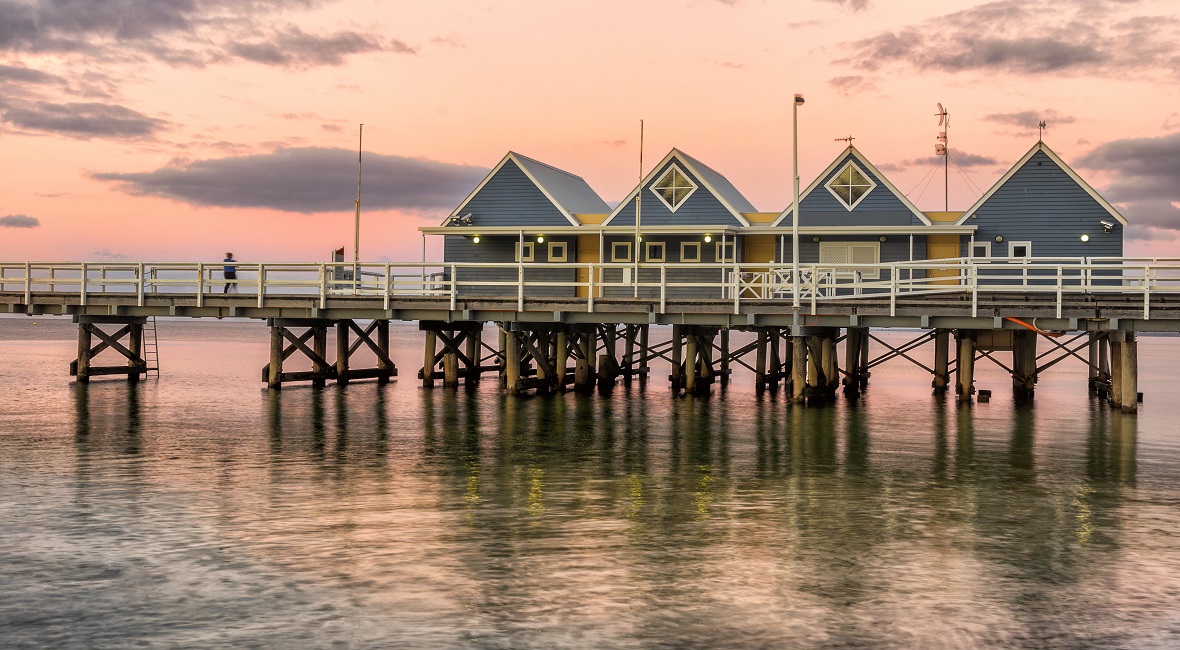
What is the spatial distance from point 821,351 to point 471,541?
21.4 metres

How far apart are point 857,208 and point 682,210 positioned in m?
5.64

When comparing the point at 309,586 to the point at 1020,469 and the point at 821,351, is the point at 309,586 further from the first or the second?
the point at 821,351

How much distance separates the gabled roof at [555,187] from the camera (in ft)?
130

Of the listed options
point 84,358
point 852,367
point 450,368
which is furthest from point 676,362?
point 84,358

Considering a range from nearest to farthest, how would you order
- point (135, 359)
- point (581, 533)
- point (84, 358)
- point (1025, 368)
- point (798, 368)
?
point (581, 533)
point (798, 368)
point (1025, 368)
point (84, 358)
point (135, 359)

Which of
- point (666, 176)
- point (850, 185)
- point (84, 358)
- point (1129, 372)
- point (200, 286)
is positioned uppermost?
point (666, 176)

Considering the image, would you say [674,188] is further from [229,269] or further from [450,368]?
[229,269]

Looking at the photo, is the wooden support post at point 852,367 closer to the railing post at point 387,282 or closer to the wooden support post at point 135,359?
the railing post at point 387,282

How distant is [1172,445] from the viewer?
2367cm

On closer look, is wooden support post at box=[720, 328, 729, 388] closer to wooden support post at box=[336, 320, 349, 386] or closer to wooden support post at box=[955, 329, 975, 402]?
wooden support post at box=[955, 329, 975, 402]

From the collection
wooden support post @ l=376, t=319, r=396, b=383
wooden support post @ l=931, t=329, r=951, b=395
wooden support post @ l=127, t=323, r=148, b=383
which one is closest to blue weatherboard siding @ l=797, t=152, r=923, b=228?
wooden support post @ l=931, t=329, r=951, b=395

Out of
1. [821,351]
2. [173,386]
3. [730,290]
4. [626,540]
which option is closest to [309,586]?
[626,540]

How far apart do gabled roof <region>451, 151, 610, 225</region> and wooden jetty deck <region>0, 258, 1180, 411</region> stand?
240 cm

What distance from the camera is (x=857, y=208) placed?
122 feet
